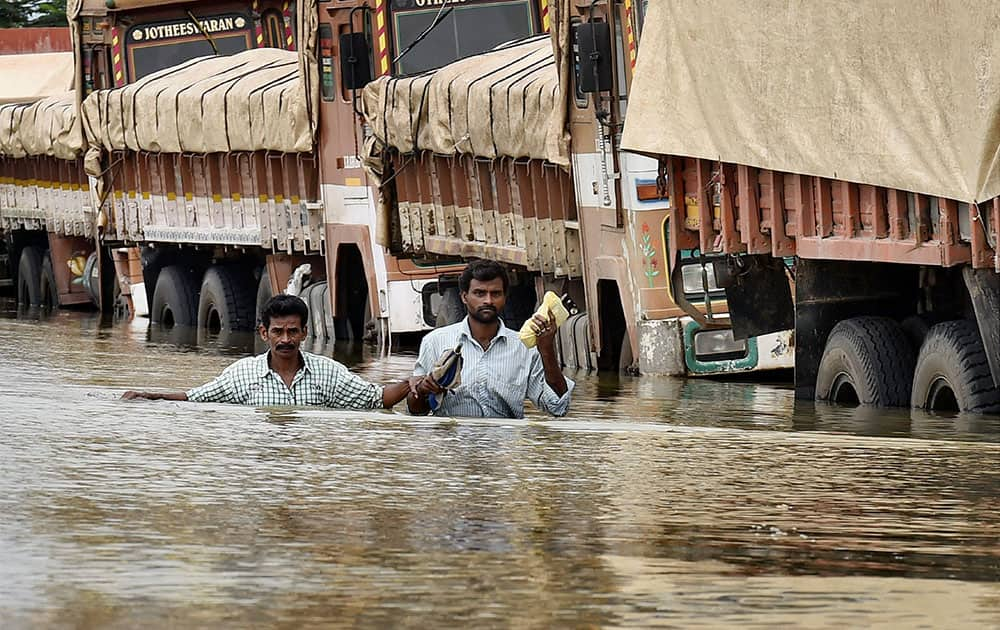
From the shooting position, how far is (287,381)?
6.96 metres

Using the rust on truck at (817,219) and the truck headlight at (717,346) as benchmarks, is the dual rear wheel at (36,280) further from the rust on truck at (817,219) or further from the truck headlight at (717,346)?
the rust on truck at (817,219)

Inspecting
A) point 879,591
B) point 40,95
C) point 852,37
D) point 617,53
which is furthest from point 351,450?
point 40,95

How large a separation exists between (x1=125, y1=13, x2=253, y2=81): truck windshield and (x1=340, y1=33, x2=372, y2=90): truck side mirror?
4.96 m

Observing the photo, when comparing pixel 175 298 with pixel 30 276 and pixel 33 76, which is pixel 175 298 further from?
pixel 33 76

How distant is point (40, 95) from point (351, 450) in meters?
24.8

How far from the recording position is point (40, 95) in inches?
1141

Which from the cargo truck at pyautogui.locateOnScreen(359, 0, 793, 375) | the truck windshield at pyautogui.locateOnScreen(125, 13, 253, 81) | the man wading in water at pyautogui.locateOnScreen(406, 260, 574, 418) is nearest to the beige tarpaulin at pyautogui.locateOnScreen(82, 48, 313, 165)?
the truck windshield at pyautogui.locateOnScreen(125, 13, 253, 81)

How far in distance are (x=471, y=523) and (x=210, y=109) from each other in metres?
14.9

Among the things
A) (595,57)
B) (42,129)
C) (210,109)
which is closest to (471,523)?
(595,57)

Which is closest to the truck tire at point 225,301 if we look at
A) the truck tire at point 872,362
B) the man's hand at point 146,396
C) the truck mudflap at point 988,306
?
the truck tire at point 872,362

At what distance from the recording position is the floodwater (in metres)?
3.20

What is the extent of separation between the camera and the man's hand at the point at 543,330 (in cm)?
688

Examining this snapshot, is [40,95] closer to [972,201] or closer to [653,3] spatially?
[653,3]

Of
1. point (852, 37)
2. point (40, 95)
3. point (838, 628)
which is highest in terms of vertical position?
point (40, 95)
